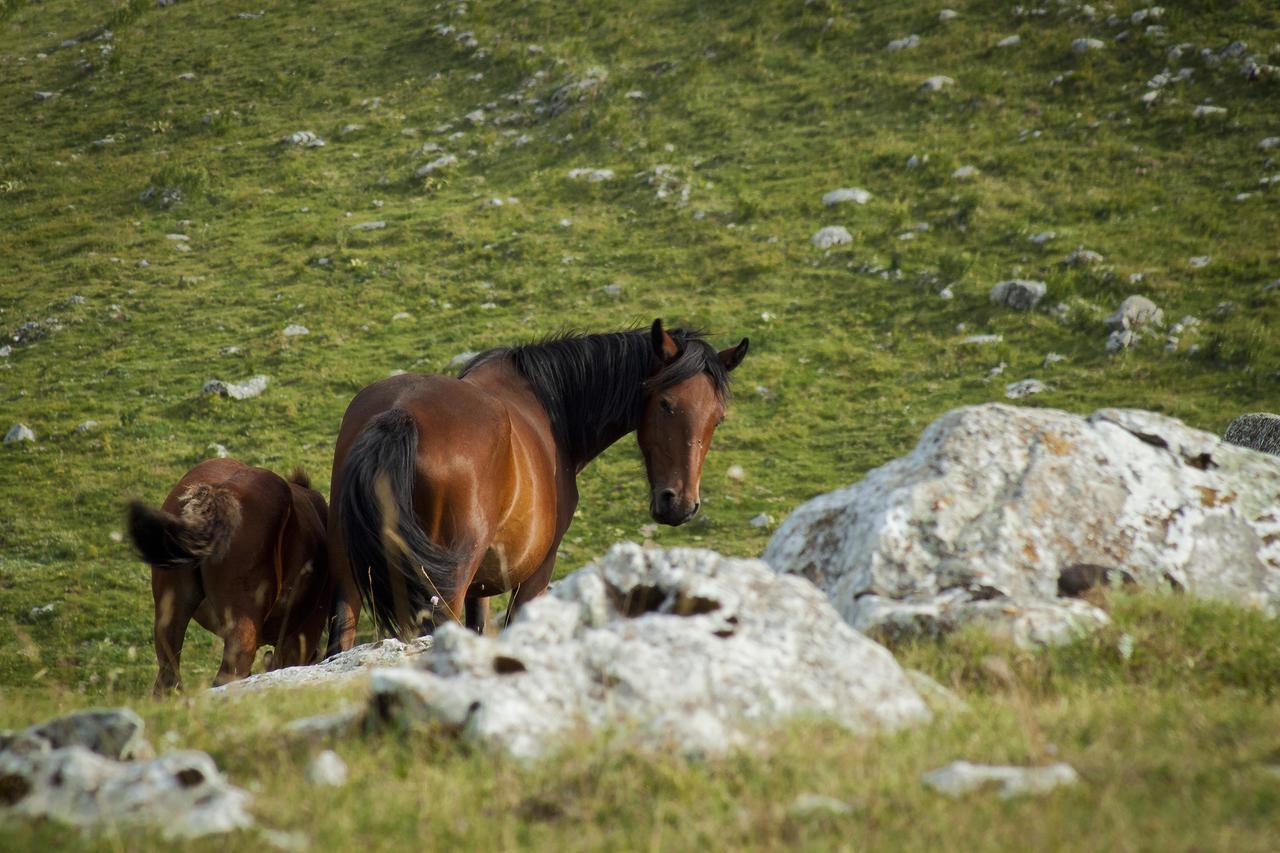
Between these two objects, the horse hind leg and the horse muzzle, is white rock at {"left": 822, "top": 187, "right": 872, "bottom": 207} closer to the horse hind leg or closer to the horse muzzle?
the horse muzzle

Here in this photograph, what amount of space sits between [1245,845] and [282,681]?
482 centimetres

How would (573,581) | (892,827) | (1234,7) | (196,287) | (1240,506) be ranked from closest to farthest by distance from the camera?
(892,827), (573,581), (1240,506), (196,287), (1234,7)

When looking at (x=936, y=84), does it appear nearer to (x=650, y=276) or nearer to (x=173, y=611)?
(x=650, y=276)

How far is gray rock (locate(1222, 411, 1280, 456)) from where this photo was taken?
8289 mm

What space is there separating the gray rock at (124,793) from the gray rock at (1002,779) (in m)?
2.09

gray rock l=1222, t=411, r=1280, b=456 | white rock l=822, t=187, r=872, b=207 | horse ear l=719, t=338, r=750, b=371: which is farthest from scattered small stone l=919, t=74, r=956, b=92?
horse ear l=719, t=338, r=750, b=371

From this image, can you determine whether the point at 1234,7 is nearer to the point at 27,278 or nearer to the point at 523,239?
the point at 523,239

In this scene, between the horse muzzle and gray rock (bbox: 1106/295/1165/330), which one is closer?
the horse muzzle

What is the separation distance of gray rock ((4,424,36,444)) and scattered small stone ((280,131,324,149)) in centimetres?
1212

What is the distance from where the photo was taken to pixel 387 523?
607 cm

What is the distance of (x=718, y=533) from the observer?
13.6 meters

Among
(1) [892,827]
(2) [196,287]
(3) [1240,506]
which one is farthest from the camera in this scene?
(2) [196,287]

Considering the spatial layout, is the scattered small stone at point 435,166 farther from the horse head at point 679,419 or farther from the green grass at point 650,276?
the horse head at point 679,419

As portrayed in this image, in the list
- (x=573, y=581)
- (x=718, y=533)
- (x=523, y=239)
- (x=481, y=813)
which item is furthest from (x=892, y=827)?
(x=523, y=239)
